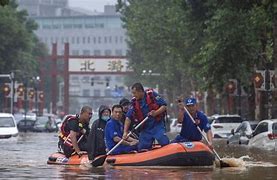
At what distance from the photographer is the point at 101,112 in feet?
72.6

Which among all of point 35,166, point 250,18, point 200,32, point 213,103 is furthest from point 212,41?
point 213,103

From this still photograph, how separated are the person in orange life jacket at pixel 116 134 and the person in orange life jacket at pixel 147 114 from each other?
0.87ft

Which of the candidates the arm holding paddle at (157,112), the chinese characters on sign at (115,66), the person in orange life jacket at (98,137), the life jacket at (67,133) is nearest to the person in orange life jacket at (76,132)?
the life jacket at (67,133)

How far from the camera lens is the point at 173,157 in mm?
20688

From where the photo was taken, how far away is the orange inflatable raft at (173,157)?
20672 millimetres

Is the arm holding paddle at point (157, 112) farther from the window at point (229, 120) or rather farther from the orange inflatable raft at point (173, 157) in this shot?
the window at point (229, 120)

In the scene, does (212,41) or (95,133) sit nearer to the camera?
(95,133)

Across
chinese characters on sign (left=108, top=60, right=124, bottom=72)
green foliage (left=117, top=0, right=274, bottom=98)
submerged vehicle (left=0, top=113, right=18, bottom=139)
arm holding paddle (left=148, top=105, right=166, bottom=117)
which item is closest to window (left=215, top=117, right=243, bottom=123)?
green foliage (left=117, top=0, right=274, bottom=98)

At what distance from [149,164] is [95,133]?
5.75 feet

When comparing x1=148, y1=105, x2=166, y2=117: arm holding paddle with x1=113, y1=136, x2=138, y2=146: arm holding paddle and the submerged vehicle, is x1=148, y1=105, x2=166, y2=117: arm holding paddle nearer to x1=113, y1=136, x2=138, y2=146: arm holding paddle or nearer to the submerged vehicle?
x1=113, y1=136, x2=138, y2=146: arm holding paddle

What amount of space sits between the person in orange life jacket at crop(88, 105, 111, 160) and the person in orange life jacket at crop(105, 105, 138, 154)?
0.18m

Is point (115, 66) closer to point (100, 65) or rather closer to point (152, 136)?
point (100, 65)

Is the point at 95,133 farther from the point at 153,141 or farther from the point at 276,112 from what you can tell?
the point at 276,112

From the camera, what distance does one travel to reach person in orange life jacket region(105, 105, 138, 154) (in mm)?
21547
